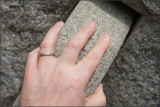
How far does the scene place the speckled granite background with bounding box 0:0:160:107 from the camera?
37.6 inches

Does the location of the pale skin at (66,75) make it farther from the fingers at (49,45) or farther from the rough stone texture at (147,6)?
the rough stone texture at (147,6)

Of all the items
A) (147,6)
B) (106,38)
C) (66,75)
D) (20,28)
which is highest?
(147,6)

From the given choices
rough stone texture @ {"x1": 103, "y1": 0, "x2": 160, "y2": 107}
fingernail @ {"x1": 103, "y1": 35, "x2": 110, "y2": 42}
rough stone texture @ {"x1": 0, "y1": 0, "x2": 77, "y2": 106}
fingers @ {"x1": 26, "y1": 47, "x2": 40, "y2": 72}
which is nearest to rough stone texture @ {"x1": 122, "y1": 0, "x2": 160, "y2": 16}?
rough stone texture @ {"x1": 103, "y1": 0, "x2": 160, "y2": 107}

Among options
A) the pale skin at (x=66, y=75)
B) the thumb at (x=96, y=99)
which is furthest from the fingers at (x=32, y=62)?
the thumb at (x=96, y=99)

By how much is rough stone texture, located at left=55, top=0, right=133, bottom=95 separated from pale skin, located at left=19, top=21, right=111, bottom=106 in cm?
3

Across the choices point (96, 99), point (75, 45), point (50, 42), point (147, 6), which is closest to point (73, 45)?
point (75, 45)

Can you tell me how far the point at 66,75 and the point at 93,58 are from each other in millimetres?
121

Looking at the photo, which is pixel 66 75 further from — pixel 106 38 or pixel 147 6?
pixel 147 6

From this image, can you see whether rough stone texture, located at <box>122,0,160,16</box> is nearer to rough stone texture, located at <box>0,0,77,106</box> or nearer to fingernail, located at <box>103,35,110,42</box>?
fingernail, located at <box>103,35,110,42</box>

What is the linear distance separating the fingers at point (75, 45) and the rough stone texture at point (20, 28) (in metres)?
0.23

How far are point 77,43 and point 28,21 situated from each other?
0.35 meters

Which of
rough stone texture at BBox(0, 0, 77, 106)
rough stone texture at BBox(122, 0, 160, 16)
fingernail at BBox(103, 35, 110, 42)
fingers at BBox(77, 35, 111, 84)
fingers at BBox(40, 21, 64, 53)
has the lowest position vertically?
rough stone texture at BBox(0, 0, 77, 106)

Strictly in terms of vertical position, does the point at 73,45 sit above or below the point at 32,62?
above

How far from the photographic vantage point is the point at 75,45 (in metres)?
0.83
